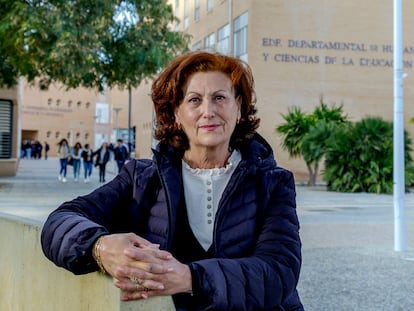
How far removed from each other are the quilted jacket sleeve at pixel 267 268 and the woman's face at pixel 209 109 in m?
0.27

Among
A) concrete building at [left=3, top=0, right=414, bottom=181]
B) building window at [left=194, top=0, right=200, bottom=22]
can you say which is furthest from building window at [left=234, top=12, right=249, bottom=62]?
building window at [left=194, top=0, right=200, bottom=22]

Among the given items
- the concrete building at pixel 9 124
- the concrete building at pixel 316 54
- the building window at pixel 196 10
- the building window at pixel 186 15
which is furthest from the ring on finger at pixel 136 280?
the building window at pixel 186 15

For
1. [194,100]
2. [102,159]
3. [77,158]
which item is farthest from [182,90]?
[77,158]

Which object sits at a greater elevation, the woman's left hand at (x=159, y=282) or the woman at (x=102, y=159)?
the woman at (x=102, y=159)

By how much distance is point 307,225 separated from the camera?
10789mm

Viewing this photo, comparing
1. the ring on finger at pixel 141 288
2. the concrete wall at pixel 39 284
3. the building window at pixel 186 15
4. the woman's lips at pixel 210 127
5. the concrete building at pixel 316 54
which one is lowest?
the concrete wall at pixel 39 284

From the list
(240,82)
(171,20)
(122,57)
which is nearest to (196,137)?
(240,82)

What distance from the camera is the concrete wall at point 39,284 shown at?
182 cm

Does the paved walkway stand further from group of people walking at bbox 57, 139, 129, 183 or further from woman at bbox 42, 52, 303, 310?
group of people walking at bbox 57, 139, 129, 183

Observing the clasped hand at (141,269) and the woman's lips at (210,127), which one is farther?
the woman's lips at (210,127)

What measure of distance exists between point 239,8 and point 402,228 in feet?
83.7

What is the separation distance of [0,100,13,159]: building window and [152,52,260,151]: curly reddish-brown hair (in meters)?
24.3

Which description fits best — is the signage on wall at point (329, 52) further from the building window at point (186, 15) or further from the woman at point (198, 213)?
the woman at point (198, 213)

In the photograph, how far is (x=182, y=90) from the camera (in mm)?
2238
